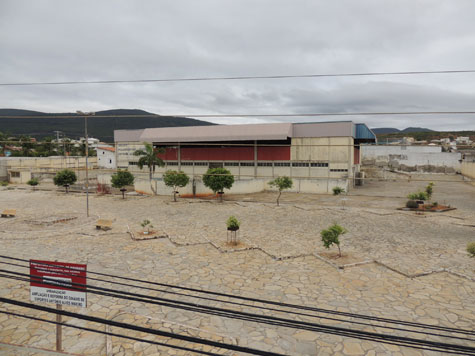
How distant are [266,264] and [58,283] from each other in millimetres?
10330

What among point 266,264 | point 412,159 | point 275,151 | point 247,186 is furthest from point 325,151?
point 412,159

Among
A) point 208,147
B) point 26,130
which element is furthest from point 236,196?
point 26,130

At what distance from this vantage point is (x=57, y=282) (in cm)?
721

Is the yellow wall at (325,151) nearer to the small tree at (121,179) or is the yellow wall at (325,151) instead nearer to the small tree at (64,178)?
the small tree at (121,179)

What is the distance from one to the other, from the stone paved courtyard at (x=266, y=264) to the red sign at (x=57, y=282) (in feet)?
8.98

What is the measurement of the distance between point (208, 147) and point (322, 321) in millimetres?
39677

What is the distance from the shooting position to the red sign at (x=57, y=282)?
6.97 metres

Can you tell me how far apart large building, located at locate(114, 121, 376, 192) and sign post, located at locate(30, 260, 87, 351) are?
1334 inches

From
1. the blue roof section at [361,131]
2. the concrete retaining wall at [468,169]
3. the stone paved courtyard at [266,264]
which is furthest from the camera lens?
the concrete retaining wall at [468,169]

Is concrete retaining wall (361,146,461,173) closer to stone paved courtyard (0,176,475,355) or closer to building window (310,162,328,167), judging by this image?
building window (310,162,328,167)

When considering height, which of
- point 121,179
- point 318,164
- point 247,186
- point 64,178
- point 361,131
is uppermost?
point 361,131

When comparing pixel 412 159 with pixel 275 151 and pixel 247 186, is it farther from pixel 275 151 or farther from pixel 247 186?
pixel 247 186

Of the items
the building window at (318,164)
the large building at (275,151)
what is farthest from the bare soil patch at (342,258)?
the building window at (318,164)

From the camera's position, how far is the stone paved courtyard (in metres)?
9.69
